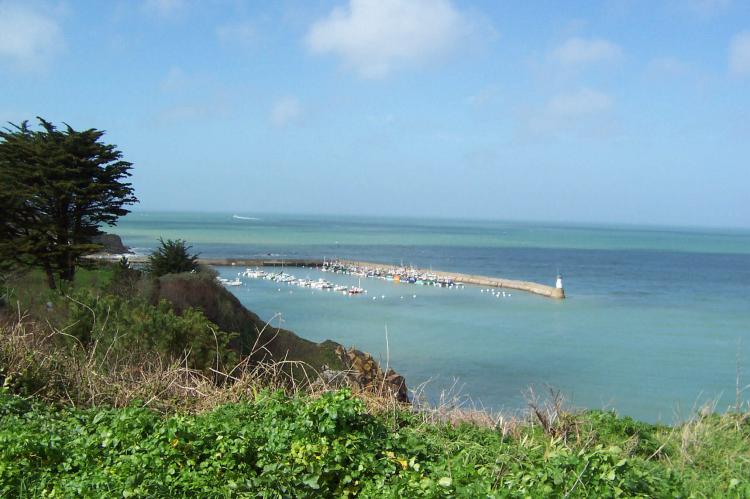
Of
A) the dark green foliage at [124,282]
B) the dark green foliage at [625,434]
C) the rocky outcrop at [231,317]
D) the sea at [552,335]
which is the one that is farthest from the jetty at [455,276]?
the dark green foliage at [625,434]

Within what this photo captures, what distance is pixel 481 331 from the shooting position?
28.4 meters

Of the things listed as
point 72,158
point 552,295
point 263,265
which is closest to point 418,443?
point 72,158

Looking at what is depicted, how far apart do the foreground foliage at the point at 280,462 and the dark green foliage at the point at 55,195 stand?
16.7 m

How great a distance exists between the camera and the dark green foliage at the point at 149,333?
7.78 m

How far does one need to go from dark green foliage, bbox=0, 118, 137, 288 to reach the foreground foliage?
657 inches

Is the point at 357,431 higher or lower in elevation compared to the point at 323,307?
higher

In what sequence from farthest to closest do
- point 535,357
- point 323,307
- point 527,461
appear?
point 323,307 < point 535,357 < point 527,461

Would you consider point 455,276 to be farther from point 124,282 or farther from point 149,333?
point 149,333

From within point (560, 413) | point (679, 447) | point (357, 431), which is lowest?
point (679, 447)

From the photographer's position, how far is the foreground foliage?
3658mm

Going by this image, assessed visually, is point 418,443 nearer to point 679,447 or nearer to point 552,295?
point 679,447

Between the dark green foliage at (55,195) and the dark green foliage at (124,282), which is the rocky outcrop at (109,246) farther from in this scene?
the dark green foliage at (124,282)

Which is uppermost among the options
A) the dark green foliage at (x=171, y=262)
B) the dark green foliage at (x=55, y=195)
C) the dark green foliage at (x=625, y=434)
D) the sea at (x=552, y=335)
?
the dark green foliage at (x=55, y=195)

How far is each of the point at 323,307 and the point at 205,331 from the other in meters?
25.7
